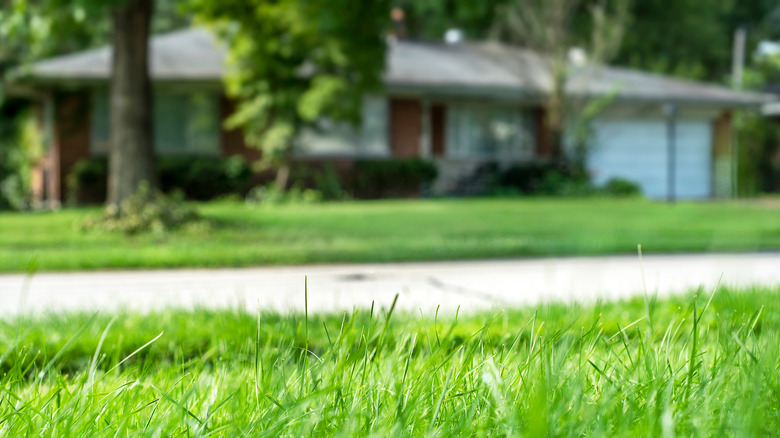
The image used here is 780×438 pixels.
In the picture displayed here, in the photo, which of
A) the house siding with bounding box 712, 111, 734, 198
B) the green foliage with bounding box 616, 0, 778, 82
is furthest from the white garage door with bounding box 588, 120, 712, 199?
the green foliage with bounding box 616, 0, 778, 82

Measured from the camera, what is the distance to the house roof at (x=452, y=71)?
19156 mm

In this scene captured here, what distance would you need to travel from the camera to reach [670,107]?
64.5 feet

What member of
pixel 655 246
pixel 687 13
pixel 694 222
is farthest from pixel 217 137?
pixel 687 13

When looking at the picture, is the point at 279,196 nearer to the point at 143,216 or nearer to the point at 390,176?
the point at 390,176

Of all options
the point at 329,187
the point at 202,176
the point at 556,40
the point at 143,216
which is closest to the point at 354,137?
the point at 329,187

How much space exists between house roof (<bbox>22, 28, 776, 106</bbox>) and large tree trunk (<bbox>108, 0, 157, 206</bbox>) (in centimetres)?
548

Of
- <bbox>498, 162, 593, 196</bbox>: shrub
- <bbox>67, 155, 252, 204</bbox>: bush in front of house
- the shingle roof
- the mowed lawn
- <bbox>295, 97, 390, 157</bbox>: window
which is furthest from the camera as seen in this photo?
<bbox>498, 162, 593, 196</bbox>: shrub

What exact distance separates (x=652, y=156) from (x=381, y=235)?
16547 mm

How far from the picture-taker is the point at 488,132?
78.2ft

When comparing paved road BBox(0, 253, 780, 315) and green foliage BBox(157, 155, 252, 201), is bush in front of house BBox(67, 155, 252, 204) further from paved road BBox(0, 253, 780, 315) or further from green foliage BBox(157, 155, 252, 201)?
paved road BBox(0, 253, 780, 315)

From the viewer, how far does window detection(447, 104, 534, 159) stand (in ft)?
76.9

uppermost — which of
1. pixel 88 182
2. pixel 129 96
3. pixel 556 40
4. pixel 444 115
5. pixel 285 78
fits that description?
pixel 556 40

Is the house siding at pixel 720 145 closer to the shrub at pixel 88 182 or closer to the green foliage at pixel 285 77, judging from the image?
the green foliage at pixel 285 77

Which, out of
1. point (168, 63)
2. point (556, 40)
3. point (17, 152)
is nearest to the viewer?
point (168, 63)
